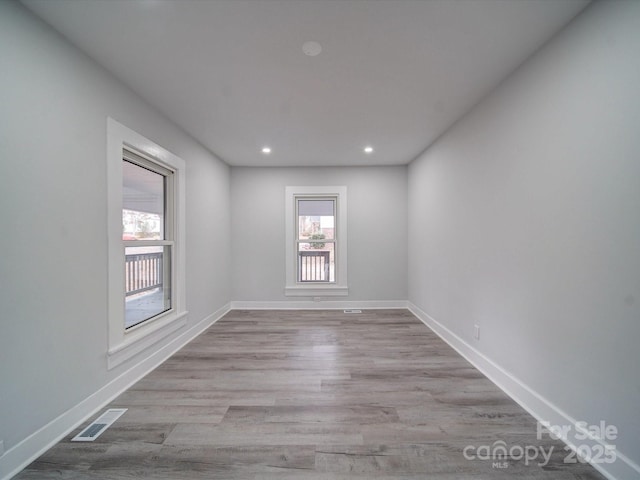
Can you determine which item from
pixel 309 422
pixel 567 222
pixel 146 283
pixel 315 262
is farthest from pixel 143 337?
pixel 567 222

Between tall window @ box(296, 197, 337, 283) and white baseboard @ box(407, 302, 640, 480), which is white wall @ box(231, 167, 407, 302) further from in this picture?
white baseboard @ box(407, 302, 640, 480)

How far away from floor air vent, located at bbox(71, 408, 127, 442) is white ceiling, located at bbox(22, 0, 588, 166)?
2.50m

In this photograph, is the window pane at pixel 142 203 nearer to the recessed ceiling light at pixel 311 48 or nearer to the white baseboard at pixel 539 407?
the recessed ceiling light at pixel 311 48

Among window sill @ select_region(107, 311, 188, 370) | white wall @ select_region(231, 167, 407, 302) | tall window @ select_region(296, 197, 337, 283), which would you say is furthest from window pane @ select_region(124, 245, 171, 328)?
tall window @ select_region(296, 197, 337, 283)

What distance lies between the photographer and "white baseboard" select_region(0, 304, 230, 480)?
1.41 metres

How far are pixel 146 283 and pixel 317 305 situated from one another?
273 centimetres

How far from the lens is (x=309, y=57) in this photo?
188 centimetres

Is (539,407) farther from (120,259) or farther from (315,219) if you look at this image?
(315,219)

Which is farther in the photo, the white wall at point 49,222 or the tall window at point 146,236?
the tall window at point 146,236

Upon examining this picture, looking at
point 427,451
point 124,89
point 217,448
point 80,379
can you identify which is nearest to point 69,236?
point 80,379

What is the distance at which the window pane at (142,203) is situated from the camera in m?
2.36

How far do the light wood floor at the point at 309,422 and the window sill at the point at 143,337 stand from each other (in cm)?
27

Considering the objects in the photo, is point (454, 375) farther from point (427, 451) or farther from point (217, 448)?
point (217, 448)

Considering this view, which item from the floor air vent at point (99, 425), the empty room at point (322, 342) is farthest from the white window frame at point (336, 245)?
the floor air vent at point (99, 425)
